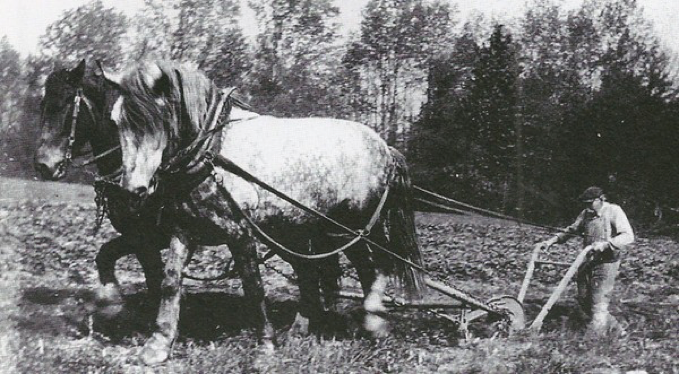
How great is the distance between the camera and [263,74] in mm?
4551

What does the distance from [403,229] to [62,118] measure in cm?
241

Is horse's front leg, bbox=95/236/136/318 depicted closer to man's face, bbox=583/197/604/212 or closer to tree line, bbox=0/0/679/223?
tree line, bbox=0/0/679/223

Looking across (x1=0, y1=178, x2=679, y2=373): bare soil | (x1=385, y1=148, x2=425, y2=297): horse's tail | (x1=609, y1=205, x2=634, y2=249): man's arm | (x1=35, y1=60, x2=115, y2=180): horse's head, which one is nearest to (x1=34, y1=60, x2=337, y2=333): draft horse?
(x1=35, y1=60, x2=115, y2=180): horse's head

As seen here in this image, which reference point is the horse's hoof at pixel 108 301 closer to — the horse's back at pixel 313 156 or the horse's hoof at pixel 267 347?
the horse's hoof at pixel 267 347

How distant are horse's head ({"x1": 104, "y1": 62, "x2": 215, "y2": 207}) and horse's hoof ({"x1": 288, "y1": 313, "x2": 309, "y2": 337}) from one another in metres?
1.53

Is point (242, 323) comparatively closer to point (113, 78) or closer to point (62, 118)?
point (62, 118)

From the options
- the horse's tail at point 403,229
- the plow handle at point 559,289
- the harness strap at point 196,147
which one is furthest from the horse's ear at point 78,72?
the plow handle at point 559,289

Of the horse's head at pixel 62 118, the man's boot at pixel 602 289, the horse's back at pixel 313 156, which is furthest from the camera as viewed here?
the man's boot at pixel 602 289

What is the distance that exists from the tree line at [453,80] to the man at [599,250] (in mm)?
694

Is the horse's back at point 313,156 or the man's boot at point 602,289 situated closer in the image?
the horse's back at point 313,156

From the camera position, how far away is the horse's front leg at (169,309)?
3.42m

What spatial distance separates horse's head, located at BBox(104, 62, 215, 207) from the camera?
334 centimetres

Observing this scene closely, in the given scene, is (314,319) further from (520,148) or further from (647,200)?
(647,200)

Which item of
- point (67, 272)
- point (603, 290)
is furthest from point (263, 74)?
point (603, 290)
